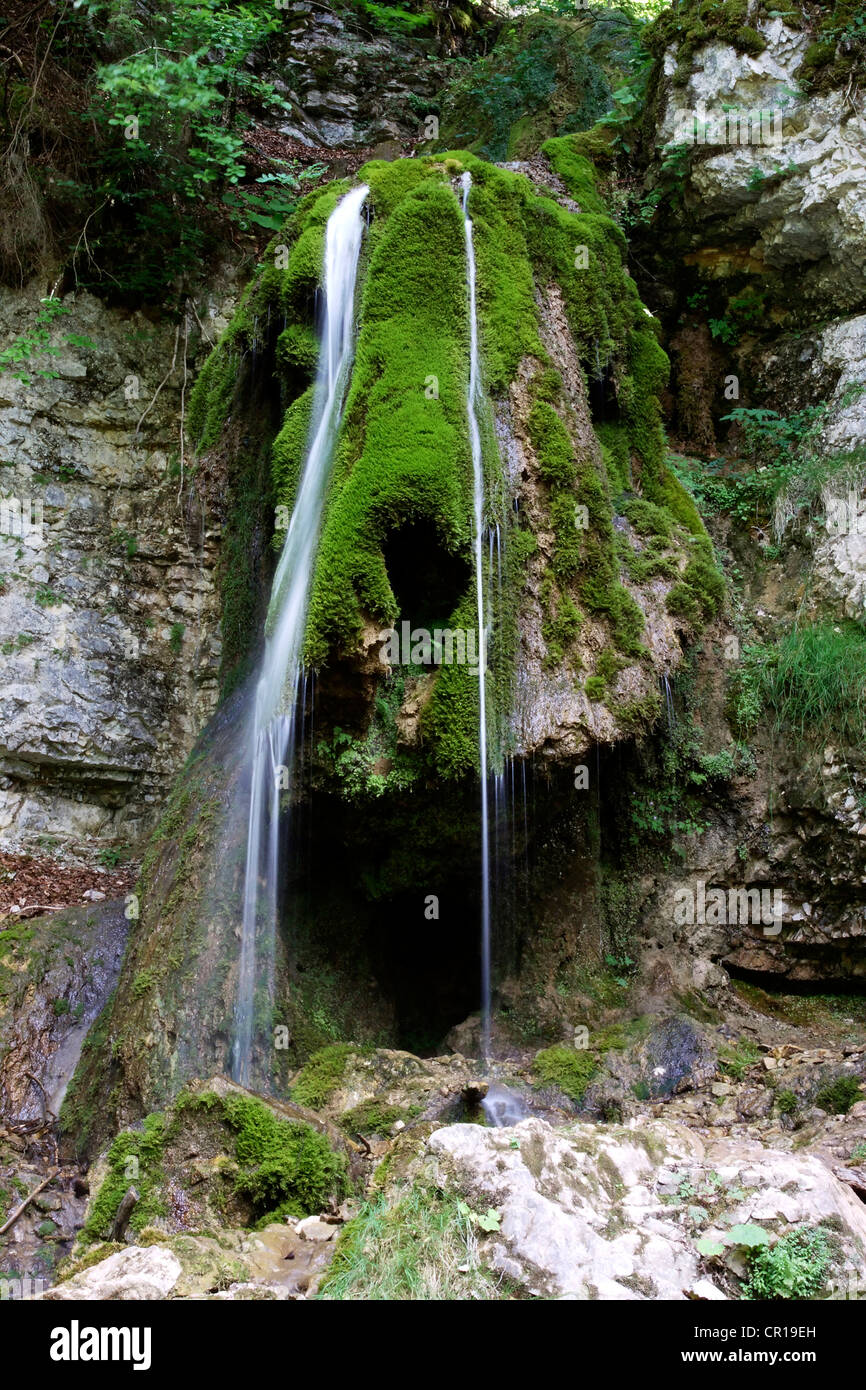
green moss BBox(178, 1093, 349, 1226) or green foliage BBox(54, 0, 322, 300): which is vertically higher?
green foliage BBox(54, 0, 322, 300)

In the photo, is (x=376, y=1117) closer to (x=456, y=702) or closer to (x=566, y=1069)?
(x=566, y=1069)

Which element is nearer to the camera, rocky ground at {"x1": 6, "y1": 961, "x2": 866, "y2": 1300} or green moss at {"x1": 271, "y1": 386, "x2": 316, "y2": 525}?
rocky ground at {"x1": 6, "y1": 961, "x2": 866, "y2": 1300}

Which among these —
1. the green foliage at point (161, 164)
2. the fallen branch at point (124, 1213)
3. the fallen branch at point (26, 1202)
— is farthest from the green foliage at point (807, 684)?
the green foliage at point (161, 164)

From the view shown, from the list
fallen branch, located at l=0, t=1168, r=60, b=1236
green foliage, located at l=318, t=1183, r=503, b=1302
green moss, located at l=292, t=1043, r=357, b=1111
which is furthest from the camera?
green moss, located at l=292, t=1043, r=357, b=1111

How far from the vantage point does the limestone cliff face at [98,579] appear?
9.27 metres

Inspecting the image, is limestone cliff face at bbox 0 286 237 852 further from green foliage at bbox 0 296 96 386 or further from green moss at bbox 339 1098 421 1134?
green moss at bbox 339 1098 421 1134

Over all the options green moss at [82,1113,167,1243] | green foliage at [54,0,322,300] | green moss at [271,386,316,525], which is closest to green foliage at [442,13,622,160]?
green foliage at [54,0,322,300]

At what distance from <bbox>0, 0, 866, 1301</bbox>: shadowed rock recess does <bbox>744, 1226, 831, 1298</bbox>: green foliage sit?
0.01 metres

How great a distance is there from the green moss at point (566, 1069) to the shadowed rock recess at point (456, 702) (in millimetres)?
50

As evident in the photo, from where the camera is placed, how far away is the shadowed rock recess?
14.2 feet

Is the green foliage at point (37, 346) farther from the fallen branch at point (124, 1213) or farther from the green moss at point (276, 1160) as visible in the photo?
the fallen branch at point (124, 1213)

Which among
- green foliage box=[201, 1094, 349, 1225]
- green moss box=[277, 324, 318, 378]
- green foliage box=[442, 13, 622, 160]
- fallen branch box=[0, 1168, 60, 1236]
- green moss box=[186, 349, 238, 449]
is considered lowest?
fallen branch box=[0, 1168, 60, 1236]

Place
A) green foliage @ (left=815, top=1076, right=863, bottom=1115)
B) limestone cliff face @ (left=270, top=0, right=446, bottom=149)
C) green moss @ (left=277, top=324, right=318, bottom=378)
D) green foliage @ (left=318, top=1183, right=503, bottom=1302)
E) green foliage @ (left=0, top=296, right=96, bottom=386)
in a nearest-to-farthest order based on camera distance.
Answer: green foliage @ (left=318, top=1183, right=503, bottom=1302), green foliage @ (left=815, top=1076, right=863, bottom=1115), green moss @ (left=277, top=324, right=318, bottom=378), green foliage @ (left=0, top=296, right=96, bottom=386), limestone cliff face @ (left=270, top=0, right=446, bottom=149)
